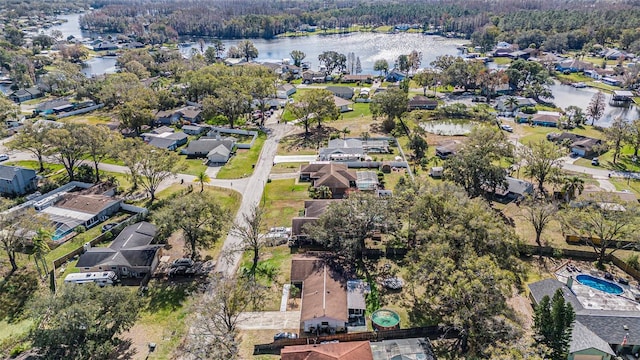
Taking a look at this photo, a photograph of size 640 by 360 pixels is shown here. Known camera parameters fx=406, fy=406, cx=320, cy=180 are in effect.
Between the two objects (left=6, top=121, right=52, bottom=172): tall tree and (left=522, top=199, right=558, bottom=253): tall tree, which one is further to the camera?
(left=6, top=121, right=52, bottom=172): tall tree

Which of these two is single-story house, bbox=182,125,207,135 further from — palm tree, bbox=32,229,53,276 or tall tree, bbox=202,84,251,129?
palm tree, bbox=32,229,53,276

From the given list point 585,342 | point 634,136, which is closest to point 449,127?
point 634,136

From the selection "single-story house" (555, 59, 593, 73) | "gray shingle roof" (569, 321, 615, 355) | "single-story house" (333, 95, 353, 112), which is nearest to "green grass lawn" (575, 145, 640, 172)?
"gray shingle roof" (569, 321, 615, 355)

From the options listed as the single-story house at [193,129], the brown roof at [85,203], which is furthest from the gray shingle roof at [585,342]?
the single-story house at [193,129]

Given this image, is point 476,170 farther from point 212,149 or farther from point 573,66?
point 573,66

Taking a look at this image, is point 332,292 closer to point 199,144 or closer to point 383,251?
point 383,251

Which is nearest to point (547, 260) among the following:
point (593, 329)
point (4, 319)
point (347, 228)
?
point (593, 329)

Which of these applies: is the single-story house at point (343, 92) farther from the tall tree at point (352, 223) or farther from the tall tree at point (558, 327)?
the tall tree at point (558, 327)
